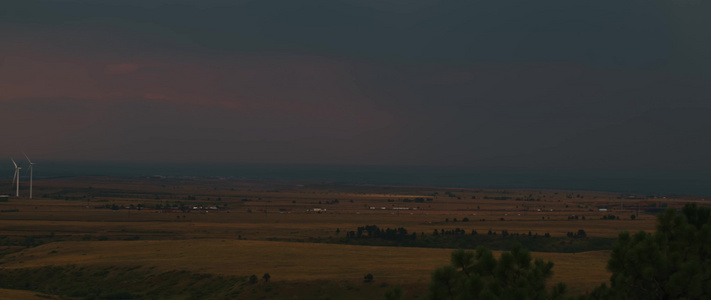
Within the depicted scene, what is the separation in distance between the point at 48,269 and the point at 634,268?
10803 cm

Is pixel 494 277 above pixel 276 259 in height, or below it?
above

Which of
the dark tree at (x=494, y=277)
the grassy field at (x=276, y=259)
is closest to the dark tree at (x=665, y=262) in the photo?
the dark tree at (x=494, y=277)

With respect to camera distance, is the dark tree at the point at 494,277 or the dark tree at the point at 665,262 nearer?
the dark tree at the point at 665,262

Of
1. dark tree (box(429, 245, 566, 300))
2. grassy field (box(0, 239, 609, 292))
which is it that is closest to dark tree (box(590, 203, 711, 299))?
dark tree (box(429, 245, 566, 300))

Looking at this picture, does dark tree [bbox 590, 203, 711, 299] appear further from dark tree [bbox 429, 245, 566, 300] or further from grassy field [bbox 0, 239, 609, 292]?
grassy field [bbox 0, 239, 609, 292]

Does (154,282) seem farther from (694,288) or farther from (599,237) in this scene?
(599,237)

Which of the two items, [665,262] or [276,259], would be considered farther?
[276,259]

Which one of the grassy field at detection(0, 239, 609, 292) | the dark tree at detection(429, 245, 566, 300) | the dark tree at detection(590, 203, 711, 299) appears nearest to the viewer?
the dark tree at detection(590, 203, 711, 299)

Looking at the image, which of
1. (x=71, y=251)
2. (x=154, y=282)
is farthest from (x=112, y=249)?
(x=154, y=282)

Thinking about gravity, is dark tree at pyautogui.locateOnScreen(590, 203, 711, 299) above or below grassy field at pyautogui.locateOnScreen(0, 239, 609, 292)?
above

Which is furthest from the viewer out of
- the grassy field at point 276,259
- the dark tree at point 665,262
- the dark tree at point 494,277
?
the grassy field at point 276,259

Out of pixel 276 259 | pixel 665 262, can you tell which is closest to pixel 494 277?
pixel 665 262

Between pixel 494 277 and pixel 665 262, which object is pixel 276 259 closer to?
pixel 494 277

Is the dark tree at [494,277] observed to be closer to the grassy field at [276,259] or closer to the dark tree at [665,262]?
the dark tree at [665,262]
